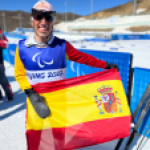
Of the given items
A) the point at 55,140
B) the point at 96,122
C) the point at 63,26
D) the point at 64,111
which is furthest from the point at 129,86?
the point at 63,26

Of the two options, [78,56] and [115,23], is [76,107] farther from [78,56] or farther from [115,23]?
[115,23]

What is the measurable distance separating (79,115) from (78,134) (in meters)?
0.21

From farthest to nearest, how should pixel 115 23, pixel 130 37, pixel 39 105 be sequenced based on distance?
pixel 115 23
pixel 130 37
pixel 39 105

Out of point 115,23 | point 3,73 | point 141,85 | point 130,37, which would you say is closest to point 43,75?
point 141,85

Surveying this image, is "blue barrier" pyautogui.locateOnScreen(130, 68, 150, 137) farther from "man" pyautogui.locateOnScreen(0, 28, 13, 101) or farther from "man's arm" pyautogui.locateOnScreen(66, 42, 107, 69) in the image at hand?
"man" pyautogui.locateOnScreen(0, 28, 13, 101)

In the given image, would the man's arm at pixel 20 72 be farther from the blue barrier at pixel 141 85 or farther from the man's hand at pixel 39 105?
the blue barrier at pixel 141 85

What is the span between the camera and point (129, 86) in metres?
2.69

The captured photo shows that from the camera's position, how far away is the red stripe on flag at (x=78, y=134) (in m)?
1.62

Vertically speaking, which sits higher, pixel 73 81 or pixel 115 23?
pixel 115 23

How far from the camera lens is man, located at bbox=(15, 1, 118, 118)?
170cm

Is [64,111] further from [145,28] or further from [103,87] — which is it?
[145,28]

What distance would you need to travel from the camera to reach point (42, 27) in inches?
67.2

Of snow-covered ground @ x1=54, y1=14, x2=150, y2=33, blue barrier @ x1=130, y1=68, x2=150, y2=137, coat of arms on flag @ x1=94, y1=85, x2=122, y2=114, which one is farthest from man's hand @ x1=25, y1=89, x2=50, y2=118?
snow-covered ground @ x1=54, y1=14, x2=150, y2=33

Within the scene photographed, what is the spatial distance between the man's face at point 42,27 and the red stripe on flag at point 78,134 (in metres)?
1.08
